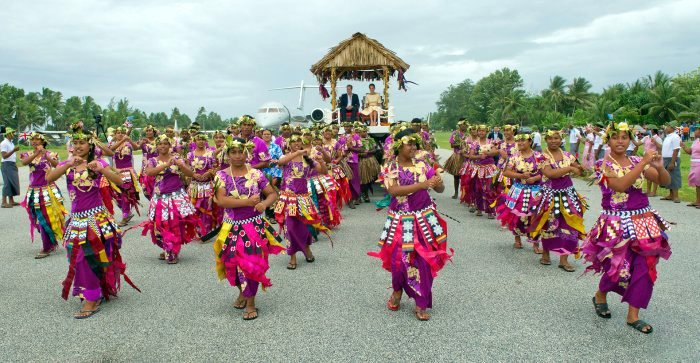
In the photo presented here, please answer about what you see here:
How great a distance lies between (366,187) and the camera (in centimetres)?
1254

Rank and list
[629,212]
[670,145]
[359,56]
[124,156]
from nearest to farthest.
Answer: [629,212], [124,156], [670,145], [359,56]

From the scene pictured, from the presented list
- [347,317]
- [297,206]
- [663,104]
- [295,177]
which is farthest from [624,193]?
[663,104]

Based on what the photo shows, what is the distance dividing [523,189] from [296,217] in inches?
125

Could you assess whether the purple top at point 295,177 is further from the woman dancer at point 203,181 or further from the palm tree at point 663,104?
the palm tree at point 663,104

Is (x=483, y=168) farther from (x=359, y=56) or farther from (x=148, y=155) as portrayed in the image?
(x=148, y=155)

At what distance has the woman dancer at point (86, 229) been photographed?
490cm

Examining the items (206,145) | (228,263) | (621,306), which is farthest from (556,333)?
(206,145)

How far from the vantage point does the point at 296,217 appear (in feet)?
21.4

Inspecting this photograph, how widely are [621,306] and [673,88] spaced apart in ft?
160

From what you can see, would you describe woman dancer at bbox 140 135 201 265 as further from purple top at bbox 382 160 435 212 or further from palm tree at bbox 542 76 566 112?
palm tree at bbox 542 76 566 112

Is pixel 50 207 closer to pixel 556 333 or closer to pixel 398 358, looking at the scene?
pixel 398 358

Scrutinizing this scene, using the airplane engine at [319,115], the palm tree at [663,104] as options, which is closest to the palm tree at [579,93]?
the palm tree at [663,104]

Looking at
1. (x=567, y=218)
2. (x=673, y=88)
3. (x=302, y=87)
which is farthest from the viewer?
(x=673, y=88)

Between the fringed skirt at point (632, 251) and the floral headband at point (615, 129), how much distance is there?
2.31 feet
